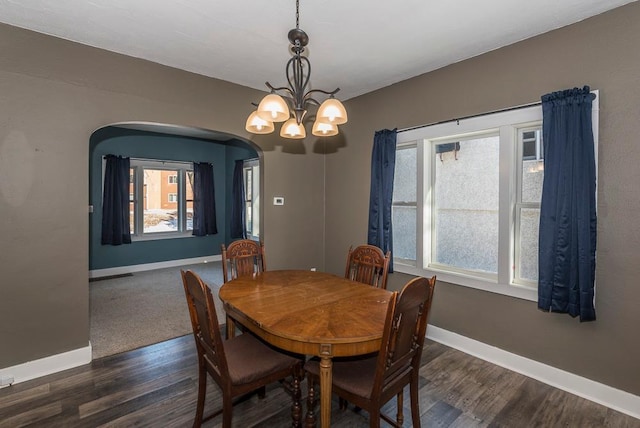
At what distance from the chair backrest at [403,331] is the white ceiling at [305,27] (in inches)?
73.6

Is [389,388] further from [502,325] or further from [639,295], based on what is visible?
[639,295]

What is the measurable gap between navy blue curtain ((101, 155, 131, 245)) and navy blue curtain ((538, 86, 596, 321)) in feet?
20.3

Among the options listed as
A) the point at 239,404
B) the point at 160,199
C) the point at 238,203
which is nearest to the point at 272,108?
the point at 239,404

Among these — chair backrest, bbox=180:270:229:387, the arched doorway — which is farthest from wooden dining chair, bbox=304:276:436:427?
the arched doorway

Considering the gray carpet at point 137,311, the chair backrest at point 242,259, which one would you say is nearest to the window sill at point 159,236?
the gray carpet at point 137,311

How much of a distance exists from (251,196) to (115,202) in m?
2.43

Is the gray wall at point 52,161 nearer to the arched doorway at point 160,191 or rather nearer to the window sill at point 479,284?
the arched doorway at point 160,191

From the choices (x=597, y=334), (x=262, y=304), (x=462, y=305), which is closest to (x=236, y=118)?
(x=262, y=304)

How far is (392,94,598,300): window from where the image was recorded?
2645 millimetres

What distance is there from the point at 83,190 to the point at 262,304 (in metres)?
2.01

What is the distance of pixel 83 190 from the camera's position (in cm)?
274

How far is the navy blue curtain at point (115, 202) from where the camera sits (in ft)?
18.4

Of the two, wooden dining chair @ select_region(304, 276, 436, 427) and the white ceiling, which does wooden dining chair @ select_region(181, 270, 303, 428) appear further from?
the white ceiling

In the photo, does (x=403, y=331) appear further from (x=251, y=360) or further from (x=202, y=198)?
(x=202, y=198)
